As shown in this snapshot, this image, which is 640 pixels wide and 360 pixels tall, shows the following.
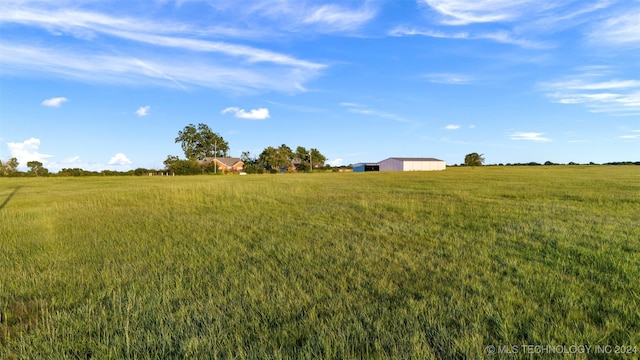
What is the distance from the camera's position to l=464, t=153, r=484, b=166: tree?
13538cm

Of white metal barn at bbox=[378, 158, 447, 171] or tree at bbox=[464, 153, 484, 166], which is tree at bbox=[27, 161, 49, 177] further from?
tree at bbox=[464, 153, 484, 166]

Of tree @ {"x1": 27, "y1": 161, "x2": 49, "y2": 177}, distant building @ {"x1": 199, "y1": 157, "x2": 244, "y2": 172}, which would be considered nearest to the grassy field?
tree @ {"x1": 27, "y1": 161, "x2": 49, "y2": 177}

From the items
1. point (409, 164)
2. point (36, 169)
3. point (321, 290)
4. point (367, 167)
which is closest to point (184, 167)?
Result: point (36, 169)

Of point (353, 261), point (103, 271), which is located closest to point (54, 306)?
point (103, 271)

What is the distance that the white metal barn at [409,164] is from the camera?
100250 millimetres

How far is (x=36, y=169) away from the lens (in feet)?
226

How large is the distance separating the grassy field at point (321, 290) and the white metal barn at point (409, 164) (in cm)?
9334

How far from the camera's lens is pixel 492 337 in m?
3.03

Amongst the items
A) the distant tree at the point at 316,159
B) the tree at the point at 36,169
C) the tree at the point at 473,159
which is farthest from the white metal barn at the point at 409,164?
the tree at the point at 36,169

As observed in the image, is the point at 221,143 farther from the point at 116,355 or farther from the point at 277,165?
the point at 116,355

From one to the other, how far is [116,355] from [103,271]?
9.66ft

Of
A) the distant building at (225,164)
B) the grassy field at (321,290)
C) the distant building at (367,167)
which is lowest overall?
the grassy field at (321,290)

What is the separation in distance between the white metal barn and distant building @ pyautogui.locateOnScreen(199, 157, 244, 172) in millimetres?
49979

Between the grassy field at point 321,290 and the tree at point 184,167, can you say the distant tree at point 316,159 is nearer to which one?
the tree at point 184,167
